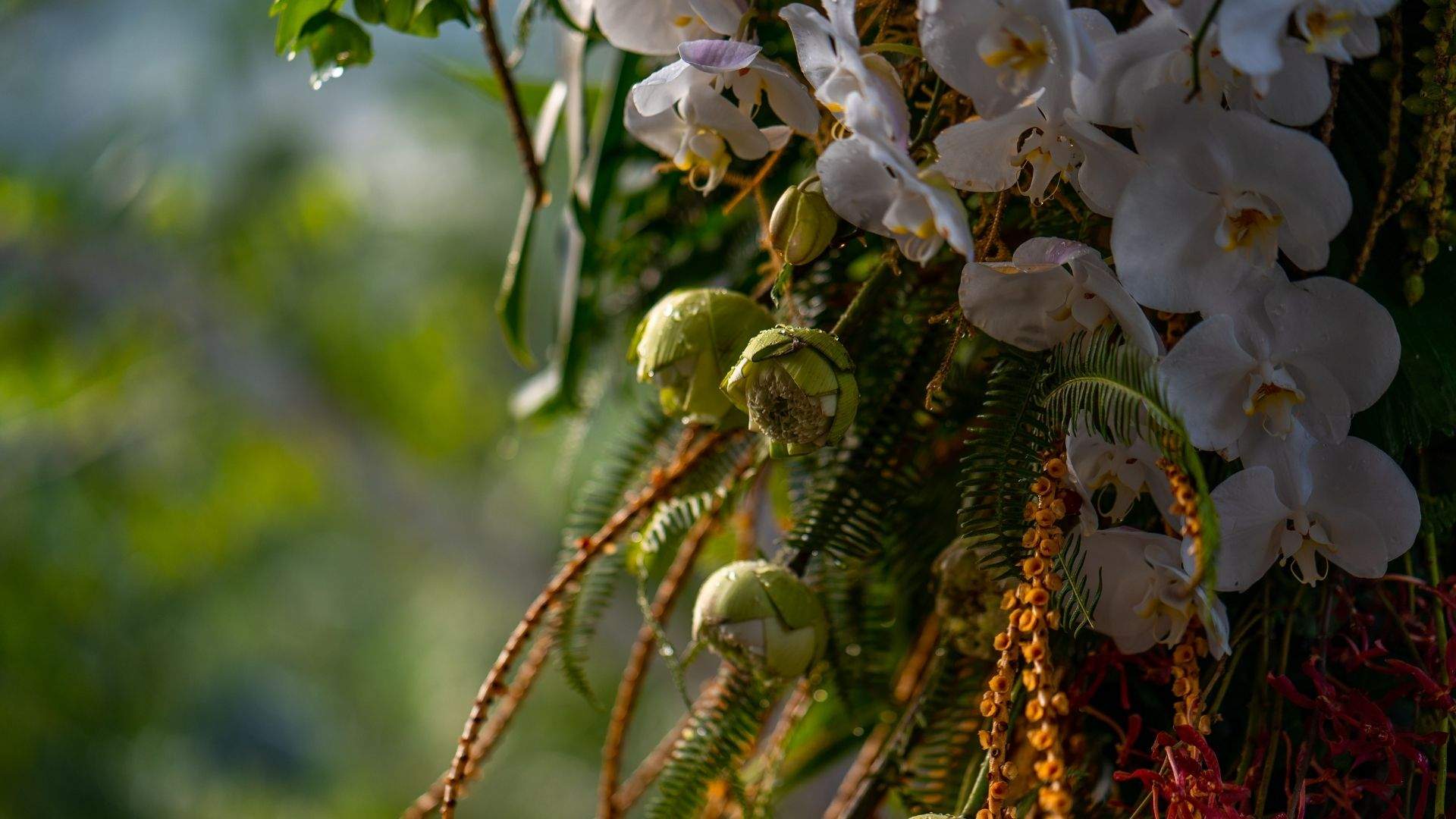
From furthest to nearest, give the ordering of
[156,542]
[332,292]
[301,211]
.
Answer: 1. [332,292]
2. [156,542]
3. [301,211]

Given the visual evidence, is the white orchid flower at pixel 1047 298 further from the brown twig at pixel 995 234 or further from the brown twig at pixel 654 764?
the brown twig at pixel 654 764

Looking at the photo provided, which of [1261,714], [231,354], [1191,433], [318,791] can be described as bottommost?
[318,791]

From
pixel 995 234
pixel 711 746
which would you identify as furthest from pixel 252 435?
pixel 995 234

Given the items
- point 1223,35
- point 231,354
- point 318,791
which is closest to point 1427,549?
point 1223,35

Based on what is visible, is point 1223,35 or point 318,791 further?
point 318,791

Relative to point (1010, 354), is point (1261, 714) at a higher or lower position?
lower

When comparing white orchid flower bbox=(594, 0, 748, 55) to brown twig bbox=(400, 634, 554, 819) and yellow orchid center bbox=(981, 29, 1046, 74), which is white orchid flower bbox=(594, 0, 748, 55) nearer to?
yellow orchid center bbox=(981, 29, 1046, 74)

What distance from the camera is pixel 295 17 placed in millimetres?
324

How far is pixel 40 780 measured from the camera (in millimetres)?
2574

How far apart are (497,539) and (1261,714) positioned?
2195 millimetres

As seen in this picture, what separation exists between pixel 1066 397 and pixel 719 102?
0.38 feet

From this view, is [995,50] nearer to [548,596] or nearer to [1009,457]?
[1009,457]

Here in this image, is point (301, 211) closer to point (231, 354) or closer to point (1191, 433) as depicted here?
point (231, 354)

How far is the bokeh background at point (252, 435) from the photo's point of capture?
201 cm
